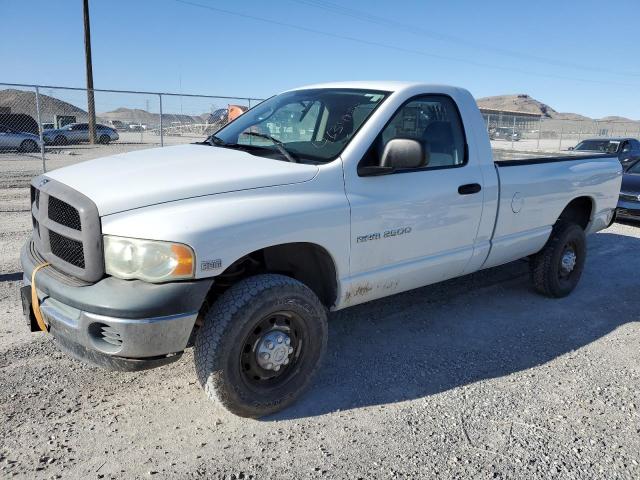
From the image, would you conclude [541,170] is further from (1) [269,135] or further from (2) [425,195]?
(1) [269,135]

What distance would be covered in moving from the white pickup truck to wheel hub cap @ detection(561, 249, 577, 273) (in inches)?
41.8

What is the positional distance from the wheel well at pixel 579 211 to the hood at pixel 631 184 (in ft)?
16.0

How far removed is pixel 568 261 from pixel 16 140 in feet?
73.8

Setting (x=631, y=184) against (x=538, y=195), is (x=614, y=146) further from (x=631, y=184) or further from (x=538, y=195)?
(x=538, y=195)

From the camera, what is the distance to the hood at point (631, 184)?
9609mm

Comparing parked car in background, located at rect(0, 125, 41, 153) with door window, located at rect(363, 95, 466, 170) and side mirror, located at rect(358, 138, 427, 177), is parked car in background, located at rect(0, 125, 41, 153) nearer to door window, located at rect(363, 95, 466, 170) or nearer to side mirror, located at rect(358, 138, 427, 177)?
door window, located at rect(363, 95, 466, 170)

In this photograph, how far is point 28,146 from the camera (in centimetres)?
2203

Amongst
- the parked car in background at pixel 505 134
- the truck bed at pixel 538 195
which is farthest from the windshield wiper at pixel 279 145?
the parked car in background at pixel 505 134

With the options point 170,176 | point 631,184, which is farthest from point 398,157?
point 631,184

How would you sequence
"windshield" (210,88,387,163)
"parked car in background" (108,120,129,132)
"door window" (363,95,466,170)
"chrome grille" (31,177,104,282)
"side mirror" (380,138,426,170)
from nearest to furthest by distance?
"chrome grille" (31,177,104,282), "side mirror" (380,138,426,170), "windshield" (210,88,387,163), "door window" (363,95,466,170), "parked car in background" (108,120,129,132)

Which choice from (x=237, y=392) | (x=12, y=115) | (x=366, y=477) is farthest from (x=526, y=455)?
(x=12, y=115)

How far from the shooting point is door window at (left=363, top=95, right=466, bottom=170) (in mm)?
3738

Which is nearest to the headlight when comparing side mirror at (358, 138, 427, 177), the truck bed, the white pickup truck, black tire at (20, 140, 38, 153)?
the white pickup truck

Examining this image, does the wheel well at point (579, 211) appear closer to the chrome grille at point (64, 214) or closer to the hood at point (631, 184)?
the chrome grille at point (64, 214)
